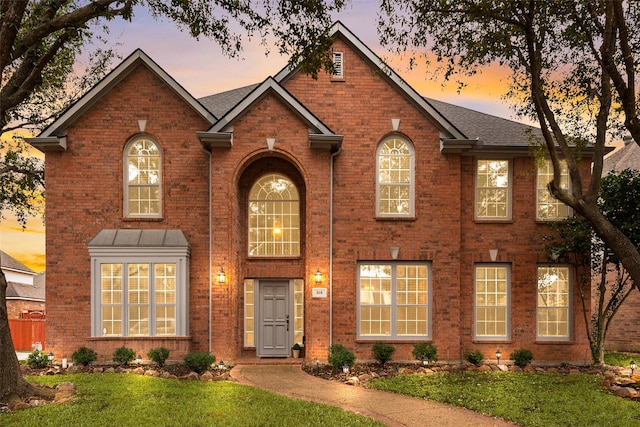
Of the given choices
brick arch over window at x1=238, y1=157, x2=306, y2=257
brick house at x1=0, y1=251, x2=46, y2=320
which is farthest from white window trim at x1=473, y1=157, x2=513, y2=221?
brick house at x1=0, y1=251, x2=46, y2=320

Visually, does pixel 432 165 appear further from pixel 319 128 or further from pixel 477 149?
pixel 319 128

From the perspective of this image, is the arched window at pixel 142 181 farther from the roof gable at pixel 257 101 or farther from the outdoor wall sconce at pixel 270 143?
the outdoor wall sconce at pixel 270 143

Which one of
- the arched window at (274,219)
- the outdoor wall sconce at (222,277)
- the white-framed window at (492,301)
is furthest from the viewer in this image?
the arched window at (274,219)

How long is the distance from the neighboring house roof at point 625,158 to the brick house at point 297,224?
428 inches

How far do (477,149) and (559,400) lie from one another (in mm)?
7703

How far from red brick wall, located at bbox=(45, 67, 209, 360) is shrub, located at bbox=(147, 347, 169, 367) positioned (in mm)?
1027

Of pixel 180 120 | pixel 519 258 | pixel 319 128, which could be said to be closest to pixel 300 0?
pixel 319 128

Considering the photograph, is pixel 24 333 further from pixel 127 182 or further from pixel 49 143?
pixel 127 182

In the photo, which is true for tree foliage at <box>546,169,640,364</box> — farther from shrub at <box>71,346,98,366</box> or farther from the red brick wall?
shrub at <box>71,346,98,366</box>

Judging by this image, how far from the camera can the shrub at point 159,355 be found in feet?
46.9

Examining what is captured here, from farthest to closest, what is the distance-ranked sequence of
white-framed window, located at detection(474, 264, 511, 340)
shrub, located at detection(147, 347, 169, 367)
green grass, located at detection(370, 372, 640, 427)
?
white-framed window, located at detection(474, 264, 511, 340)
shrub, located at detection(147, 347, 169, 367)
green grass, located at detection(370, 372, 640, 427)

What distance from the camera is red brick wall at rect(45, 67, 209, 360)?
15234 mm

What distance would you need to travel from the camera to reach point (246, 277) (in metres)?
16.2

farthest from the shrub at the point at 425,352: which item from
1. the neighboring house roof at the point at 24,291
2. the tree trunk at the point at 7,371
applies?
the neighboring house roof at the point at 24,291
